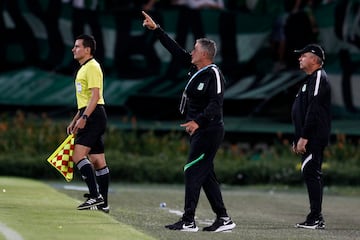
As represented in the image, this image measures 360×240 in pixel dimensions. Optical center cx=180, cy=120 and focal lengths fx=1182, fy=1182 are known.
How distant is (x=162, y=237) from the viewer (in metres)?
12.1

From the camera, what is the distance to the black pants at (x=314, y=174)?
46.0 ft

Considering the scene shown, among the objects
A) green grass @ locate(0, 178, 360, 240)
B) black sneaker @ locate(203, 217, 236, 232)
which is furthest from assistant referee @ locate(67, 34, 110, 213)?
black sneaker @ locate(203, 217, 236, 232)

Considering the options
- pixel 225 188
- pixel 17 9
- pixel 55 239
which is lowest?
pixel 225 188

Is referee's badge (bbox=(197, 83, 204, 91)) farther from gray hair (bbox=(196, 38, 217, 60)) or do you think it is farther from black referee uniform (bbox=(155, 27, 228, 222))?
gray hair (bbox=(196, 38, 217, 60))

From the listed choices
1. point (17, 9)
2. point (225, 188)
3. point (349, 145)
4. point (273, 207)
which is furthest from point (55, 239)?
point (17, 9)

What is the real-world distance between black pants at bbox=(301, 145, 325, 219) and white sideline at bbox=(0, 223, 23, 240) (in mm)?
3897

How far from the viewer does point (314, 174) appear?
14023mm

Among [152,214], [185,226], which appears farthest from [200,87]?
[152,214]

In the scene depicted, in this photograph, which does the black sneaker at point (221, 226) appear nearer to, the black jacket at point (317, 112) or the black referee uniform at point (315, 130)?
the black referee uniform at point (315, 130)

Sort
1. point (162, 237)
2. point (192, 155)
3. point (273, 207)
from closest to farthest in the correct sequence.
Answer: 1. point (162, 237)
2. point (192, 155)
3. point (273, 207)

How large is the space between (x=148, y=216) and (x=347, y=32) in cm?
1289

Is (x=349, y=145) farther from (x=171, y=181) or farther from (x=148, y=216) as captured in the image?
(x=148, y=216)

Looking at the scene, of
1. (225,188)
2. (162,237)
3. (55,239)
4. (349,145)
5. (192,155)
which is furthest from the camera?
(349,145)

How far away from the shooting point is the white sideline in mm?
11164
